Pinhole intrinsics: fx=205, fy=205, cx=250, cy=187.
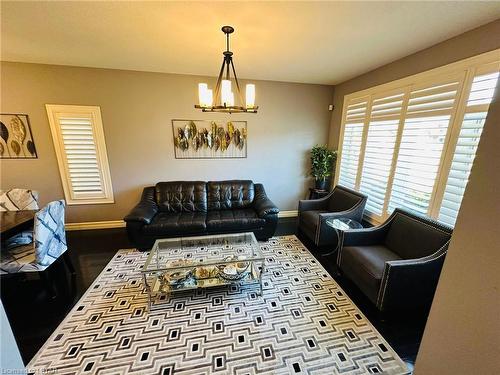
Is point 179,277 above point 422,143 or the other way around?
the other way around

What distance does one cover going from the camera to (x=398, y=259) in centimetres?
216

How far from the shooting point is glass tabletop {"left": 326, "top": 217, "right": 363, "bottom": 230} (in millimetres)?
2658

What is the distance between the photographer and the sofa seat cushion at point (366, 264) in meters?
1.91

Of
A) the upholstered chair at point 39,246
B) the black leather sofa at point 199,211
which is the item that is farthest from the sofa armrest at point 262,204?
the upholstered chair at point 39,246

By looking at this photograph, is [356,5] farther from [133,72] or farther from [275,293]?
[133,72]

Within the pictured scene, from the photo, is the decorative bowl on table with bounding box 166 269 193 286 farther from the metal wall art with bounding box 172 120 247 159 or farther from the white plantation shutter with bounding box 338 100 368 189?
the white plantation shutter with bounding box 338 100 368 189

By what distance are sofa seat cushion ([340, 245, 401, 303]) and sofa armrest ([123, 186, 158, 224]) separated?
103 inches

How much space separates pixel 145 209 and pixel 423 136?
3764 millimetres

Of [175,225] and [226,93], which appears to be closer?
[226,93]

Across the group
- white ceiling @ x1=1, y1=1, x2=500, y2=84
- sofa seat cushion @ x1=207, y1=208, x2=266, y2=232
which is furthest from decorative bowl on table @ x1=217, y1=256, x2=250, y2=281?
white ceiling @ x1=1, y1=1, x2=500, y2=84

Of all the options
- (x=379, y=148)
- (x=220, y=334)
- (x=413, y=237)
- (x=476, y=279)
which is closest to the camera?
(x=476, y=279)

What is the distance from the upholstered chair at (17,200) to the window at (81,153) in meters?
0.87

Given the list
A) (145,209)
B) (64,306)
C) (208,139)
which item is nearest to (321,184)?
(208,139)

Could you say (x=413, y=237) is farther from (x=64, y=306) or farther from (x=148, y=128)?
(x=148, y=128)
